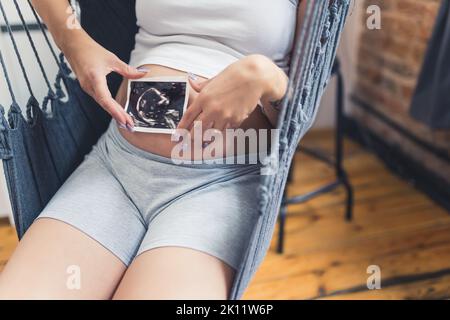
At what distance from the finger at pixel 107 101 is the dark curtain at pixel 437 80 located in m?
1.10

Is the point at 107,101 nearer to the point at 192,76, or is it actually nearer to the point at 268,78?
the point at 192,76

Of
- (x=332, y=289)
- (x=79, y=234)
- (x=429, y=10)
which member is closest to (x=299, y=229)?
(x=332, y=289)

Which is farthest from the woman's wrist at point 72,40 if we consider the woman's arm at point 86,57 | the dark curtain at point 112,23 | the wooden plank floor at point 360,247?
the wooden plank floor at point 360,247

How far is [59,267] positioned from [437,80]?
1.28 m

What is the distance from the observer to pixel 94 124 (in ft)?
3.01

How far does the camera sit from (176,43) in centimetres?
81

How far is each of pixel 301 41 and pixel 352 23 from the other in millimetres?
1602

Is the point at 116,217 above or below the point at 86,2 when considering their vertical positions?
below

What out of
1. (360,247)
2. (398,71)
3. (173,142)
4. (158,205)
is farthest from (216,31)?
(398,71)

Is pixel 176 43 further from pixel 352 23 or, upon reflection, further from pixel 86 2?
pixel 352 23

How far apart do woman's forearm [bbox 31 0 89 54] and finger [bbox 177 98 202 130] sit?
0.24 metres

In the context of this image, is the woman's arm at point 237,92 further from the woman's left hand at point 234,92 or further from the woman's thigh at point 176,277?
the woman's thigh at point 176,277

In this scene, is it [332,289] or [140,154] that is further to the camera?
[332,289]

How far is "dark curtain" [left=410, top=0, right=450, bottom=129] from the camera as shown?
1418 mm
